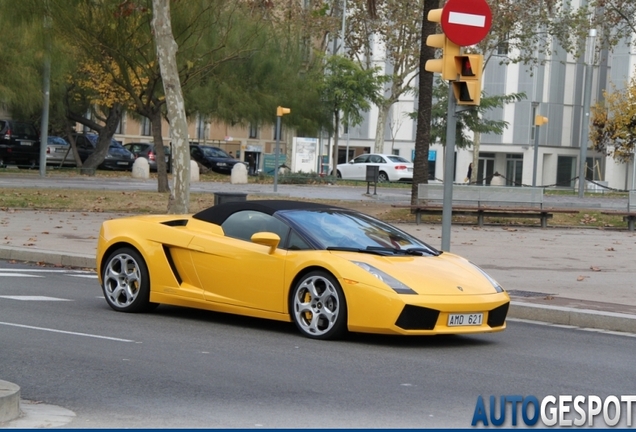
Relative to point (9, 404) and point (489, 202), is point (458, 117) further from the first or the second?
point (9, 404)

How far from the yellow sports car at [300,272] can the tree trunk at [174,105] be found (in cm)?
1156

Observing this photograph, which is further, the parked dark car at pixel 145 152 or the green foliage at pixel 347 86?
the parked dark car at pixel 145 152

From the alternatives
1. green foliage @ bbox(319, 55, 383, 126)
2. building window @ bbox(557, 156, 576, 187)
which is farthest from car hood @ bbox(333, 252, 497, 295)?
building window @ bbox(557, 156, 576, 187)

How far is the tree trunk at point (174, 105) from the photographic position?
23.4 m

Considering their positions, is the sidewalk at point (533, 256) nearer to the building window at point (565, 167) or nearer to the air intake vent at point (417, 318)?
the air intake vent at point (417, 318)

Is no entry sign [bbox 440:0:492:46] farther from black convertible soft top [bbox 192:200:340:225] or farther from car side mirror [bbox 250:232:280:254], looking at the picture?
car side mirror [bbox 250:232:280:254]

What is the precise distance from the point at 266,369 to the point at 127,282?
11.7 feet

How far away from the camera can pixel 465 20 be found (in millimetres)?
13055

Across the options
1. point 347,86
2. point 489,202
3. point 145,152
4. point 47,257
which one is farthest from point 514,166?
point 47,257

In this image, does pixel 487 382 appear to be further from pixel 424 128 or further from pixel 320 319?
pixel 424 128

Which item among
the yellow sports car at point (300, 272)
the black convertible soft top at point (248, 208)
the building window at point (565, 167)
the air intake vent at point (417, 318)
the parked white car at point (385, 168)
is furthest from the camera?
the building window at point (565, 167)

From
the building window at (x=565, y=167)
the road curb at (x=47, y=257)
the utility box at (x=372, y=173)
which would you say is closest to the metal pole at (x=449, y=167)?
the road curb at (x=47, y=257)

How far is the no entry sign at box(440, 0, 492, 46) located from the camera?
1302cm

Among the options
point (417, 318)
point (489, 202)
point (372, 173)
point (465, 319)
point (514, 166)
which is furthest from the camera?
point (514, 166)
